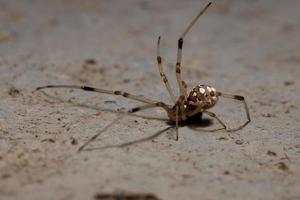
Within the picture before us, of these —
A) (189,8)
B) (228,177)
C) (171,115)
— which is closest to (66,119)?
(171,115)

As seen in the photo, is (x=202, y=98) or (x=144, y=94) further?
(x=144, y=94)

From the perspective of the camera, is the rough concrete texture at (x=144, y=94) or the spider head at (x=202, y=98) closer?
the rough concrete texture at (x=144, y=94)

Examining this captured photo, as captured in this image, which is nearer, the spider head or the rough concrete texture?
the rough concrete texture

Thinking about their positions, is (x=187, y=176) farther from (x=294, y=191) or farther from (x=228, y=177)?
(x=294, y=191)
